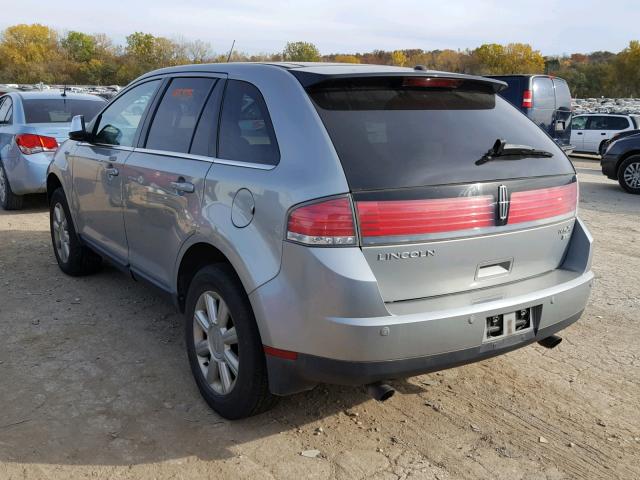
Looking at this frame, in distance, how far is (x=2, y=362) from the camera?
3.77 metres

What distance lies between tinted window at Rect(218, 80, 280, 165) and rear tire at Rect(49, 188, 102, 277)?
249 centimetres

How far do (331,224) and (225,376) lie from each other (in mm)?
1093

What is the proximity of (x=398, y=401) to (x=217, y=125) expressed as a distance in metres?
1.80

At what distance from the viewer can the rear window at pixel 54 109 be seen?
8230 millimetres

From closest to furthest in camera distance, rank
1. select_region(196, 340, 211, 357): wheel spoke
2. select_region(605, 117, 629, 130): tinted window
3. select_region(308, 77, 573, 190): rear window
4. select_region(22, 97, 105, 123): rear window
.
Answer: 1. select_region(308, 77, 573, 190): rear window
2. select_region(196, 340, 211, 357): wheel spoke
3. select_region(22, 97, 105, 123): rear window
4. select_region(605, 117, 629, 130): tinted window

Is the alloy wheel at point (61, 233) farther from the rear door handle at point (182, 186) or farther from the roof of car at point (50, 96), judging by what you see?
the roof of car at point (50, 96)

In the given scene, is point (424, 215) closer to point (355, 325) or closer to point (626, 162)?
point (355, 325)

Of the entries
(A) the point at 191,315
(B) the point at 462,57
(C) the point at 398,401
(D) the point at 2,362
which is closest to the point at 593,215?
(C) the point at 398,401

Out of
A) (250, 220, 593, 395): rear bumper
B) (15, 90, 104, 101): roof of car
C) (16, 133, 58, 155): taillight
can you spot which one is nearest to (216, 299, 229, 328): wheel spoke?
(250, 220, 593, 395): rear bumper

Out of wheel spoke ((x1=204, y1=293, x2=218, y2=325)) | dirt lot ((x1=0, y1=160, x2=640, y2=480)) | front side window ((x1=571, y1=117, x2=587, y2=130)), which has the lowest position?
dirt lot ((x1=0, y1=160, x2=640, y2=480))

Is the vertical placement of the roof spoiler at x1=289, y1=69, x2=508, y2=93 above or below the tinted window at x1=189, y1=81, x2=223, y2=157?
above

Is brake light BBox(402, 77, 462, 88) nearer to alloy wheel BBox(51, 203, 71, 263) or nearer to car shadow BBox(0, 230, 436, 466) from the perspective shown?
car shadow BBox(0, 230, 436, 466)

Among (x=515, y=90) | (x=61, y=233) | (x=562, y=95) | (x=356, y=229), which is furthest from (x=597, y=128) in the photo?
(x=356, y=229)

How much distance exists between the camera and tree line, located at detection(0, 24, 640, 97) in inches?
2894
